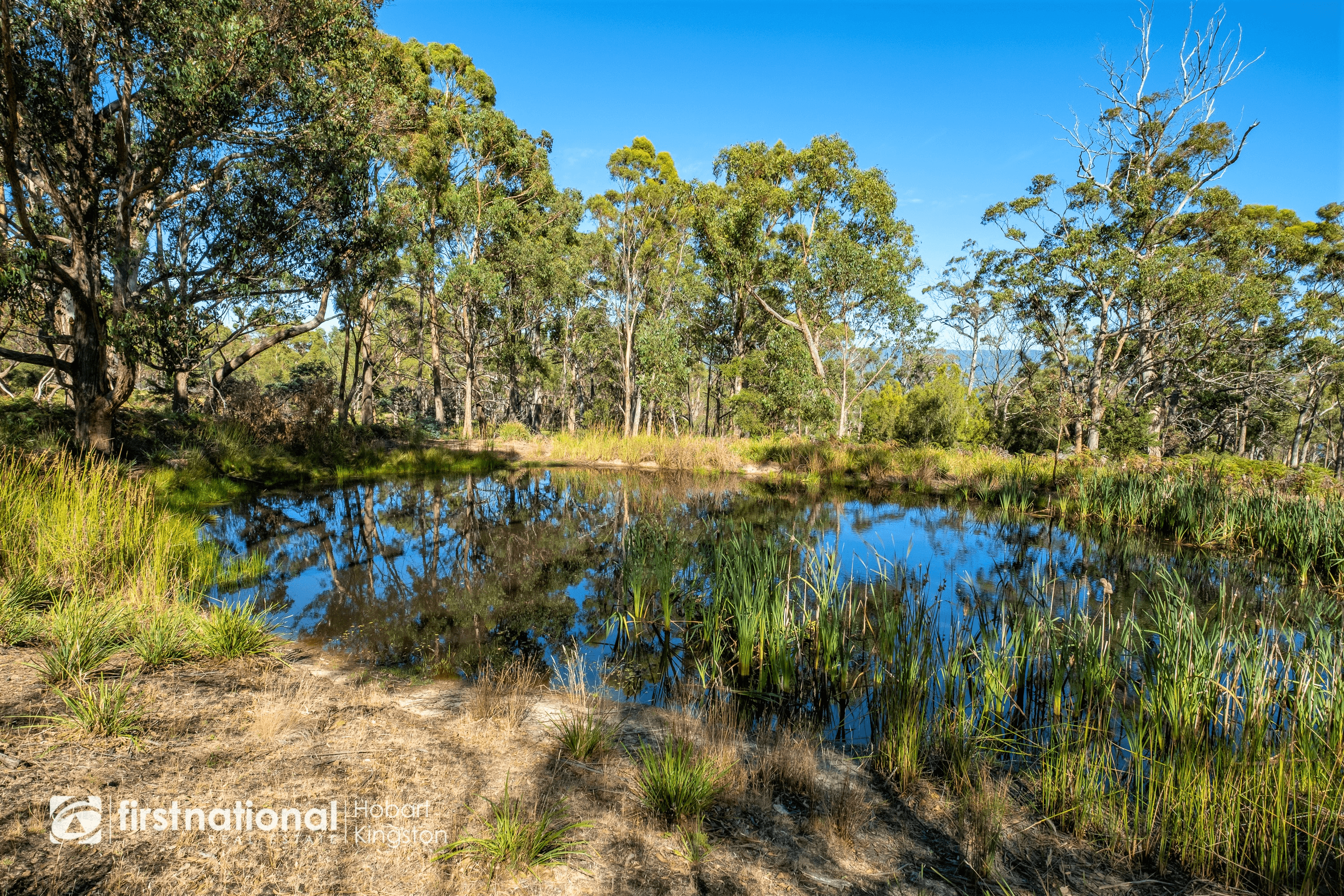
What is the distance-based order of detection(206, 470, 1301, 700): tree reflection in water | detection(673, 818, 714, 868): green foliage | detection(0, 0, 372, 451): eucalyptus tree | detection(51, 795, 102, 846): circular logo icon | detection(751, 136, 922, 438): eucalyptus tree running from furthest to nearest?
detection(751, 136, 922, 438): eucalyptus tree, detection(0, 0, 372, 451): eucalyptus tree, detection(206, 470, 1301, 700): tree reflection in water, detection(673, 818, 714, 868): green foliage, detection(51, 795, 102, 846): circular logo icon

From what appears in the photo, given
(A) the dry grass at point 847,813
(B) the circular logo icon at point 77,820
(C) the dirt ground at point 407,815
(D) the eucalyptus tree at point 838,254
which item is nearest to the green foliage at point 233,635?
(C) the dirt ground at point 407,815

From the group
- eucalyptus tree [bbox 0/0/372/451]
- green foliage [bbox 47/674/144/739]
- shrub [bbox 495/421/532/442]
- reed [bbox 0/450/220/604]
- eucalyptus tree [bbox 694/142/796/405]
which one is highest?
eucalyptus tree [bbox 694/142/796/405]

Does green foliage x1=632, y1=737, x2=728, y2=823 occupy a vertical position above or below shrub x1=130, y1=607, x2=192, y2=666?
below

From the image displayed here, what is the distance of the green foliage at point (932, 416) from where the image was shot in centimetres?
2508

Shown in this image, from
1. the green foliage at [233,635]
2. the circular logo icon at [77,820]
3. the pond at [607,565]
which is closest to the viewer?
the circular logo icon at [77,820]

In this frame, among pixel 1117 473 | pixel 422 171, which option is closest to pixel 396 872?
pixel 1117 473

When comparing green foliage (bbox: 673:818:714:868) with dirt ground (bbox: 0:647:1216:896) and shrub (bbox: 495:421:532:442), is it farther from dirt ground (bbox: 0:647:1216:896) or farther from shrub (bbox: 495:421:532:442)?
shrub (bbox: 495:421:532:442)

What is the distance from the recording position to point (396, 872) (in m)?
1.89

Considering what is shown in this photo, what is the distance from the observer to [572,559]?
7.14 metres

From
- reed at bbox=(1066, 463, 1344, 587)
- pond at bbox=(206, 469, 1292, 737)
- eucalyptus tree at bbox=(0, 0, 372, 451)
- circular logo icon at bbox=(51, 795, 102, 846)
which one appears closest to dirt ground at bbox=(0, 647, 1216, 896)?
circular logo icon at bbox=(51, 795, 102, 846)

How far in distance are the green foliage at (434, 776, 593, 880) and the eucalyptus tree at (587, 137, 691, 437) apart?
820 inches

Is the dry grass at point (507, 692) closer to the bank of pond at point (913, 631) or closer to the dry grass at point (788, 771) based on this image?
the bank of pond at point (913, 631)

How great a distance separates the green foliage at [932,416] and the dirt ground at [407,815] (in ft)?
74.9

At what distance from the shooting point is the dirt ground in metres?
1.81
